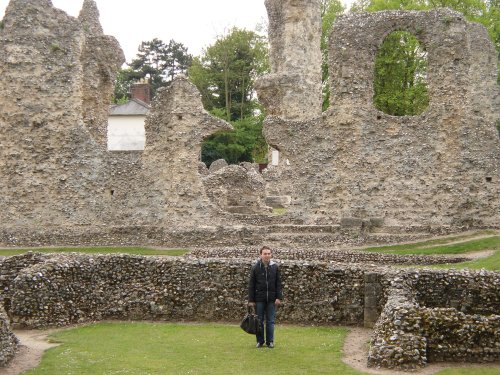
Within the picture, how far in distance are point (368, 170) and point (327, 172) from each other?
143 centimetres

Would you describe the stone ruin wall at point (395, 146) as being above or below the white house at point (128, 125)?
below

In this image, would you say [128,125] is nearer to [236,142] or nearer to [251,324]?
[236,142]

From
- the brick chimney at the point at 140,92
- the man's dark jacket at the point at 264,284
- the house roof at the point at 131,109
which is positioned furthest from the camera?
the brick chimney at the point at 140,92

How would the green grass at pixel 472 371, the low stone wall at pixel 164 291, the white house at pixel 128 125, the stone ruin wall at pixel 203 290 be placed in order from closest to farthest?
the green grass at pixel 472 371 → the stone ruin wall at pixel 203 290 → the low stone wall at pixel 164 291 → the white house at pixel 128 125

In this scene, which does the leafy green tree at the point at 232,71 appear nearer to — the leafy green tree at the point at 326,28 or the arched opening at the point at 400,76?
the leafy green tree at the point at 326,28

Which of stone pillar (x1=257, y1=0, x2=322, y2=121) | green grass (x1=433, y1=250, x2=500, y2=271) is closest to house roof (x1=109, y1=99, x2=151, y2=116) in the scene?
stone pillar (x1=257, y1=0, x2=322, y2=121)

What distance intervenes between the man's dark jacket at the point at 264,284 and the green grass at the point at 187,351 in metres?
0.80

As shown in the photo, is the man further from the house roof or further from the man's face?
the house roof

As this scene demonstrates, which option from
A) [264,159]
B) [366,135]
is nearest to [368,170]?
[366,135]

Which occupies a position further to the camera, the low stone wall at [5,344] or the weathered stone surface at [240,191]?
the weathered stone surface at [240,191]

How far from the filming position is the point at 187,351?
1111 cm

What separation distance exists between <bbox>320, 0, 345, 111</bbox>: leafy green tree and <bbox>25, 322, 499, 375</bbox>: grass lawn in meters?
37.9

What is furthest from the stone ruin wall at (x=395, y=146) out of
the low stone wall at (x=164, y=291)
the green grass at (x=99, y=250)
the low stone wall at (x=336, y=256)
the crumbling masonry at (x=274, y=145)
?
the low stone wall at (x=164, y=291)

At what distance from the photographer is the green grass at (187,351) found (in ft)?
32.9
